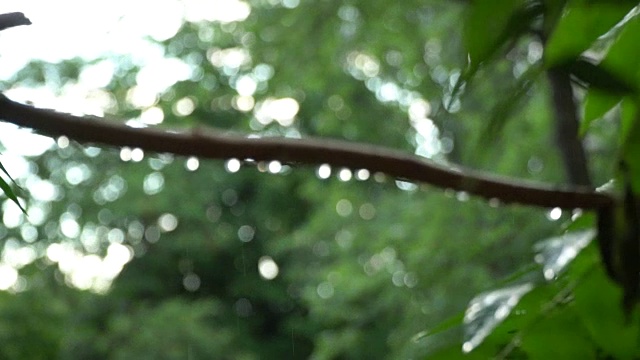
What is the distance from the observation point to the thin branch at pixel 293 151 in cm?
22

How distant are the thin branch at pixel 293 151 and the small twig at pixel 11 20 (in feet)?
0.11

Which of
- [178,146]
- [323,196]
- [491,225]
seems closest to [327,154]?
[178,146]

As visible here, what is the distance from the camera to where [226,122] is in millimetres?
4309

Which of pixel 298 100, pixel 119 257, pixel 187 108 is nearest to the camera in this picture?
pixel 298 100

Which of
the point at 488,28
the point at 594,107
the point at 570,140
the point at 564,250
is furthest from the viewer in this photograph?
the point at 570,140

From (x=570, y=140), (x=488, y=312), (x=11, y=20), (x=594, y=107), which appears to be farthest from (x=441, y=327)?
(x=570, y=140)

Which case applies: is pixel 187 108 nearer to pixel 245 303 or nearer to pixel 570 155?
pixel 245 303

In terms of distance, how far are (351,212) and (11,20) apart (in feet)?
9.19

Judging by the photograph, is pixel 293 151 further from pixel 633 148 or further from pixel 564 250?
pixel 564 250

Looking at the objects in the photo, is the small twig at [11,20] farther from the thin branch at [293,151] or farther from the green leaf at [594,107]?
the green leaf at [594,107]

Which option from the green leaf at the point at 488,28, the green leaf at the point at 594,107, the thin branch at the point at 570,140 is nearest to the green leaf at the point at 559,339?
the green leaf at the point at 594,107

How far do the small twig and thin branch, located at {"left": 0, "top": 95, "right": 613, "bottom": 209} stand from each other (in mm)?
34

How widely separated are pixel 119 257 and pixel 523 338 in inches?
172

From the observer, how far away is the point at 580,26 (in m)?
0.28
